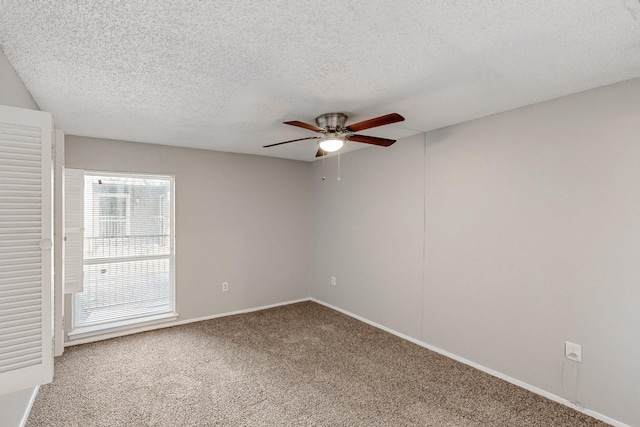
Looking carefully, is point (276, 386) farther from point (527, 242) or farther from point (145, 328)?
point (527, 242)

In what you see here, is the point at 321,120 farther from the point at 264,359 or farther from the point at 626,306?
the point at 626,306

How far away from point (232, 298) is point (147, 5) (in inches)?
151

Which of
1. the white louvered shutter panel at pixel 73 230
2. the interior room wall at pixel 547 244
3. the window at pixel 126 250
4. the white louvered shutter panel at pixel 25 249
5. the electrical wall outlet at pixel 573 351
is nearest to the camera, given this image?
the white louvered shutter panel at pixel 25 249

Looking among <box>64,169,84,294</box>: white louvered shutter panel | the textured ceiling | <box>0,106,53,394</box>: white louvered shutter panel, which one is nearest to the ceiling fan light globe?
the textured ceiling

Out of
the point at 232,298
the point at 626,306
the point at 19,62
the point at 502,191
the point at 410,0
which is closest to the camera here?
the point at 410,0

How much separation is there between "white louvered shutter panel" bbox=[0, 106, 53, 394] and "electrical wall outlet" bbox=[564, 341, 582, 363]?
3.22m

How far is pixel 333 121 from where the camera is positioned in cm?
280

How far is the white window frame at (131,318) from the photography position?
11.6ft

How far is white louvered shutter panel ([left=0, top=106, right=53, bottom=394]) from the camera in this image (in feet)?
4.32

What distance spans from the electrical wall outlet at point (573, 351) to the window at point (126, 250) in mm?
4131

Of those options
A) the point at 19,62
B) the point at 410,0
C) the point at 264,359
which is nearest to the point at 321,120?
the point at 410,0

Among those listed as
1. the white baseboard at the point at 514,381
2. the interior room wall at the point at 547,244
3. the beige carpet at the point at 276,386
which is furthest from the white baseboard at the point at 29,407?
the interior room wall at the point at 547,244

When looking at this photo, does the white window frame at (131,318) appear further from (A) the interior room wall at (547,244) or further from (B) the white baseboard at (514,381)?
(A) the interior room wall at (547,244)

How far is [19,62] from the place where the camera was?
6.05ft
